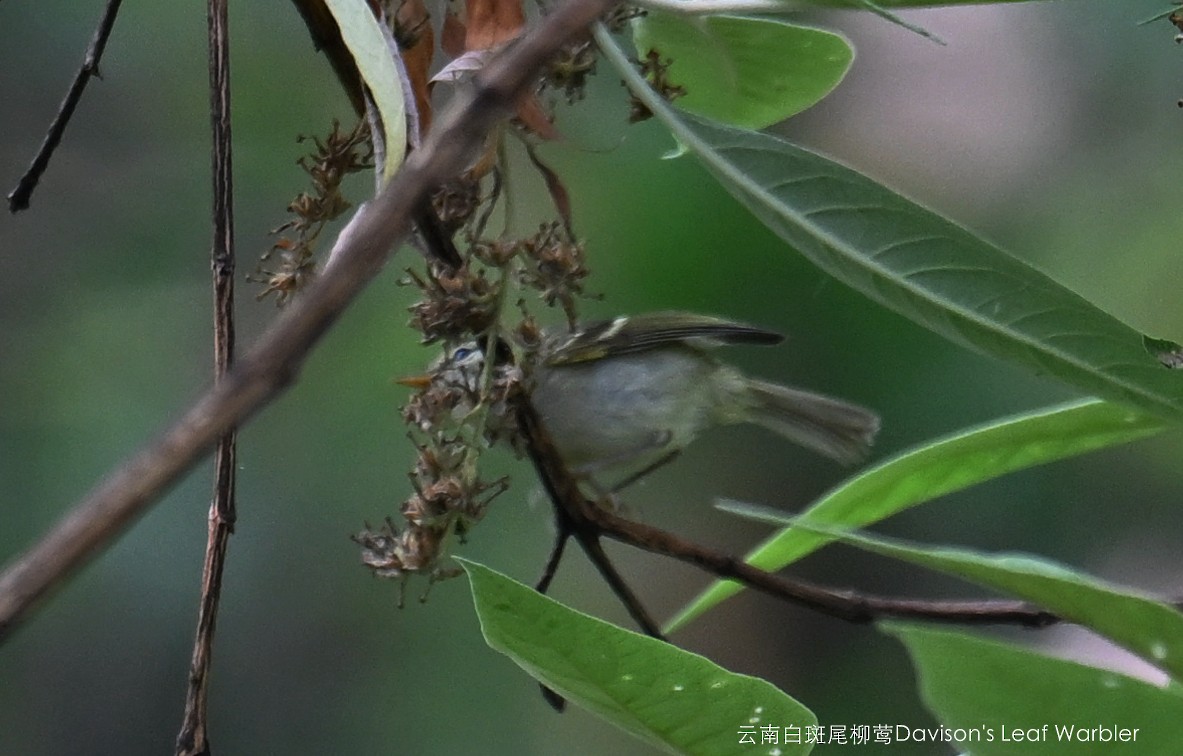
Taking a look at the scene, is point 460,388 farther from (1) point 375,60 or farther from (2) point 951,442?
(2) point 951,442

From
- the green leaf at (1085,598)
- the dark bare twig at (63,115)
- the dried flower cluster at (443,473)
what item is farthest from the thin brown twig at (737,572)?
the dark bare twig at (63,115)

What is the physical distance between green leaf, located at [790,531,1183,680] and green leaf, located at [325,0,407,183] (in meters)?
0.36

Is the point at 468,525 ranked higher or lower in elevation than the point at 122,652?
higher

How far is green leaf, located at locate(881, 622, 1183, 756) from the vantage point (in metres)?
0.53

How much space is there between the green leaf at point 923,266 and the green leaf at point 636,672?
0.82 feet

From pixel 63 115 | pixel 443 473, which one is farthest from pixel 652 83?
pixel 63 115

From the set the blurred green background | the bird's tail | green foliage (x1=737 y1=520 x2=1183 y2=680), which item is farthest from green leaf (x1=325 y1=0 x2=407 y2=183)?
the blurred green background

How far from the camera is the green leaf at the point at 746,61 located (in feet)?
3.23

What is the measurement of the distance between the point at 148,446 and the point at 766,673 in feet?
9.37

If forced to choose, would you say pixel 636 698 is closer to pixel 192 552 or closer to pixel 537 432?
pixel 537 432

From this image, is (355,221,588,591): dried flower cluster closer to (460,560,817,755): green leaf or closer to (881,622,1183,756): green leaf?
(460,560,817,755): green leaf

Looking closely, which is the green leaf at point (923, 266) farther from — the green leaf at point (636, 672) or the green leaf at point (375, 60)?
the green leaf at point (636, 672)

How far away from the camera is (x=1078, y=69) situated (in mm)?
3215

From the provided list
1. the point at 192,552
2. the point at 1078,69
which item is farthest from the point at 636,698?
the point at 1078,69
